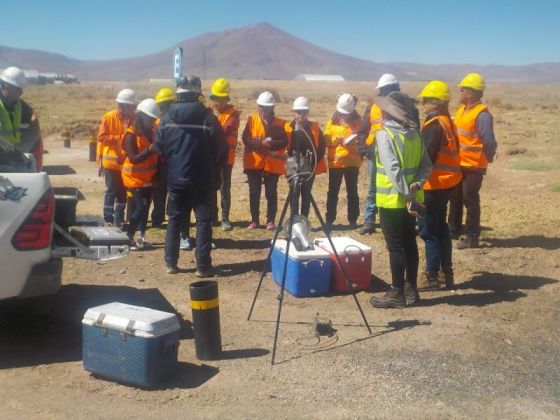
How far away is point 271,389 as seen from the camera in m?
4.80

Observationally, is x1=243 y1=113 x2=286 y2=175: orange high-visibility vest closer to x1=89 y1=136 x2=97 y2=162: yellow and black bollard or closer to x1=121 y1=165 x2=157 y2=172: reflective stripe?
x1=121 y1=165 x2=157 y2=172: reflective stripe

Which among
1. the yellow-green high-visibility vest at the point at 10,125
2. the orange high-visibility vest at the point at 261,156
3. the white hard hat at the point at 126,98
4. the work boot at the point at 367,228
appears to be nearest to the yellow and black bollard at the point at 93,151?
the orange high-visibility vest at the point at 261,156

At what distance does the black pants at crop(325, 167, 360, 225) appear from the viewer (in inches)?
380

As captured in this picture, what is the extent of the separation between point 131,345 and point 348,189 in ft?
18.2

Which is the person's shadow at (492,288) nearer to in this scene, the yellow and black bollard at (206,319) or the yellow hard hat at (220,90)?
the yellow and black bollard at (206,319)

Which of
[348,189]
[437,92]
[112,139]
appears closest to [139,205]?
[112,139]

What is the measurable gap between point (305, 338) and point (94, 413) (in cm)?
190

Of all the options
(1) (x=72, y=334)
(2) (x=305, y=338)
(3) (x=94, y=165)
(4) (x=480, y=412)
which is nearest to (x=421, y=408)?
(4) (x=480, y=412)

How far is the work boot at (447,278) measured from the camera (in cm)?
710

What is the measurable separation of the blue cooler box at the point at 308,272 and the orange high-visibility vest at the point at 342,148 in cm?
281

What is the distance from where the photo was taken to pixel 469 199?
849cm

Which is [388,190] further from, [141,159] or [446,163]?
[141,159]

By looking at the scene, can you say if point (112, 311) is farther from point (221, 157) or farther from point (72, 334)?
point (221, 157)

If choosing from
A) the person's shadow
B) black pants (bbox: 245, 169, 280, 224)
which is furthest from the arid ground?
black pants (bbox: 245, 169, 280, 224)
